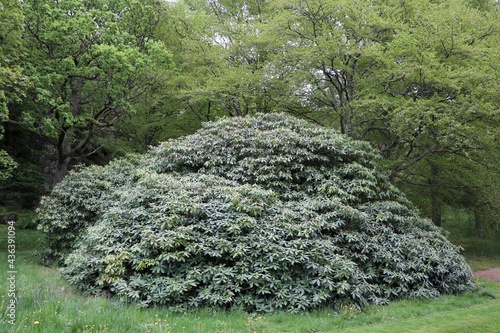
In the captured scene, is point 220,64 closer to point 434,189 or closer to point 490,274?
point 434,189

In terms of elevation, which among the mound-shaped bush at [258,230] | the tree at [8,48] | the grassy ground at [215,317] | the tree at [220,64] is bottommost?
the grassy ground at [215,317]

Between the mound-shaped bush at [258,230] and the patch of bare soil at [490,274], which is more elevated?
the mound-shaped bush at [258,230]

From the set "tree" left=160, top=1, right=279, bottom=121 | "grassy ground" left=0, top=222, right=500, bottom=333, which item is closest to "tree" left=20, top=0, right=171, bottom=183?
"tree" left=160, top=1, right=279, bottom=121

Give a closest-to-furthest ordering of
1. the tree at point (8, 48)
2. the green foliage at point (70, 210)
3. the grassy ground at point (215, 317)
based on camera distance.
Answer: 1. the grassy ground at point (215, 317)
2. the tree at point (8, 48)
3. the green foliage at point (70, 210)

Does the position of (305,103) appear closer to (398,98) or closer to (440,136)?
(398,98)

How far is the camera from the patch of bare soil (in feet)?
33.7

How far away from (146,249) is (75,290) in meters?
1.47

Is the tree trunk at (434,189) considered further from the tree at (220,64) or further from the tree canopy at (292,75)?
the tree at (220,64)

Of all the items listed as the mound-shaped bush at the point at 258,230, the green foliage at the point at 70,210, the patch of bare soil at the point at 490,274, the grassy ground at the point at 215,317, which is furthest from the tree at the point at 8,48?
the patch of bare soil at the point at 490,274

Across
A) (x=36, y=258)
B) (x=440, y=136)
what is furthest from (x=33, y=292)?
(x=440, y=136)

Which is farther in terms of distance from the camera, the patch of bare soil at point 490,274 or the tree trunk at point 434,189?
the tree trunk at point 434,189

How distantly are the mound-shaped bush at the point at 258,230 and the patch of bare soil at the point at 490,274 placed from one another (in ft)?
9.56

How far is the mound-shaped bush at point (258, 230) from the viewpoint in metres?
5.91

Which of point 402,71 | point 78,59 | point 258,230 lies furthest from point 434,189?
point 78,59
